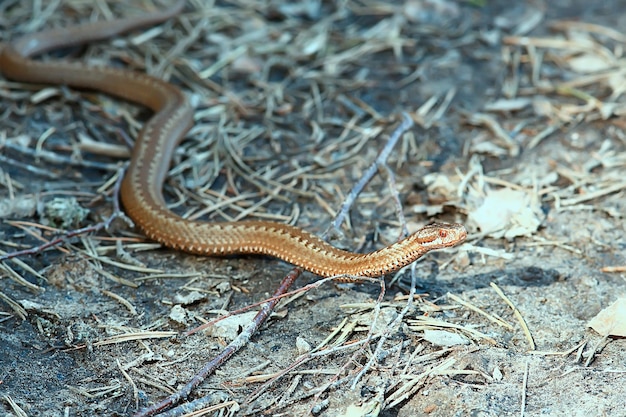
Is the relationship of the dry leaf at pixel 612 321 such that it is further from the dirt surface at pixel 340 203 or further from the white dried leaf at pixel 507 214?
the white dried leaf at pixel 507 214

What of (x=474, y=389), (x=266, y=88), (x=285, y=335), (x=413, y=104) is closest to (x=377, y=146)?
(x=413, y=104)

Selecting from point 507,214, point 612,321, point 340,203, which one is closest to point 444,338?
point 612,321

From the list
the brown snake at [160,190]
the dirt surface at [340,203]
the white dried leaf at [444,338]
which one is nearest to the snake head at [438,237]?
the brown snake at [160,190]

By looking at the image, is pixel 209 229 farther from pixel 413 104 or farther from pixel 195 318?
pixel 413 104

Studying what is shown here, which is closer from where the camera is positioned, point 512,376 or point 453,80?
point 512,376

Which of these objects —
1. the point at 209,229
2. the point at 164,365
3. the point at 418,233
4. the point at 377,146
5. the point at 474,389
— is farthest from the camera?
the point at 377,146

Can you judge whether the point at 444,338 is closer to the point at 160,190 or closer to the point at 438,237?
the point at 438,237
